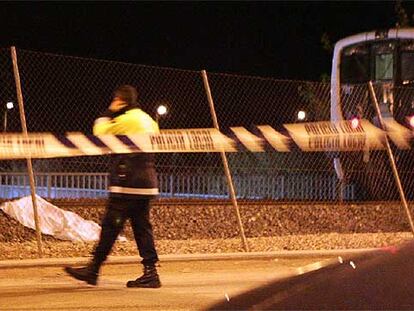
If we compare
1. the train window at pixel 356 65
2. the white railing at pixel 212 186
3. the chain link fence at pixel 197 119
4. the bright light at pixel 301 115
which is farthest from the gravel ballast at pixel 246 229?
the train window at pixel 356 65

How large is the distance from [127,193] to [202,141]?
2.97 meters

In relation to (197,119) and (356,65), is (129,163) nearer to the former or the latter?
(197,119)

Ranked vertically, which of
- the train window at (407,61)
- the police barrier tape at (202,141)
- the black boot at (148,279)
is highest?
the train window at (407,61)

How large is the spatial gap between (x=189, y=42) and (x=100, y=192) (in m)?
25.9

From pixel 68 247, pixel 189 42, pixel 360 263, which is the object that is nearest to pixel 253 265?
pixel 68 247

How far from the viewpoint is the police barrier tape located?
9172mm

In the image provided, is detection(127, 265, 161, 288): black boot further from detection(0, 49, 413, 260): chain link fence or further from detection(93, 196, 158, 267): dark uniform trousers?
detection(0, 49, 413, 260): chain link fence

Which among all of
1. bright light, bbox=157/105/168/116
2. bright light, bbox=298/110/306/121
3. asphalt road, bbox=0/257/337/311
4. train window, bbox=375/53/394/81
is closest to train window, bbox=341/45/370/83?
train window, bbox=375/53/394/81

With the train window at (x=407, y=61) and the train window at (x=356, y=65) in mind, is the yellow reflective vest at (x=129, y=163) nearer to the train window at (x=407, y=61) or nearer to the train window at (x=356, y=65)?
the train window at (x=407, y=61)

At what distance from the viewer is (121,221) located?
331 inches

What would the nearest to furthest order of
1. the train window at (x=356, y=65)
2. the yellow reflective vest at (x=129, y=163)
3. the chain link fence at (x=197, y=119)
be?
the yellow reflective vest at (x=129, y=163)
the chain link fence at (x=197, y=119)
the train window at (x=356, y=65)

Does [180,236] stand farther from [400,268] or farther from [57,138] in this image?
[400,268]

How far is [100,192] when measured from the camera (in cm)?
1917

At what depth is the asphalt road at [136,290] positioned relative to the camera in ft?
26.7
